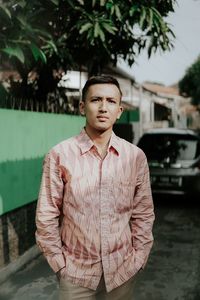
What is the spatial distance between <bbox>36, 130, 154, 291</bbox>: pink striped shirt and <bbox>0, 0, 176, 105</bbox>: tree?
7.68ft

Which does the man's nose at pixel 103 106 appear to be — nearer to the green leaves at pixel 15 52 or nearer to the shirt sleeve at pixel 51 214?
the shirt sleeve at pixel 51 214

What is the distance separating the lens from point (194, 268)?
16.8ft

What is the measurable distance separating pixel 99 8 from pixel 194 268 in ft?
13.1

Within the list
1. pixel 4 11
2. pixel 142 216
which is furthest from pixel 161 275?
pixel 4 11

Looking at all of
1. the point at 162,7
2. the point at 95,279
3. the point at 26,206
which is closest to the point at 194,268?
the point at 26,206

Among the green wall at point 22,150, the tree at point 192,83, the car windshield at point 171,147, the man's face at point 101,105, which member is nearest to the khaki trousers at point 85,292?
the man's face at point 101,105

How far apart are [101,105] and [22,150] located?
10.1ft

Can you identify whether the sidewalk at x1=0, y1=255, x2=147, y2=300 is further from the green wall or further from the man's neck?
the man's neck

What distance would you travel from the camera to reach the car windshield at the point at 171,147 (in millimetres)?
9117

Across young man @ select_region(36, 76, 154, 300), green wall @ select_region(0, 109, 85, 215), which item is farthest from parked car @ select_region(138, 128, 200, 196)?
young man @ select_region(36, 76, 154, 300)

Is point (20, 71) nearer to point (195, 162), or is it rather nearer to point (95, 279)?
point (195, 162)

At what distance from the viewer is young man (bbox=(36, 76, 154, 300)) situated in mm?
2195

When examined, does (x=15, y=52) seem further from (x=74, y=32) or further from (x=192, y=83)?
(x=192, y=83)

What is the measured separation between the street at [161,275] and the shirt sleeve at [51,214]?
2.22m
